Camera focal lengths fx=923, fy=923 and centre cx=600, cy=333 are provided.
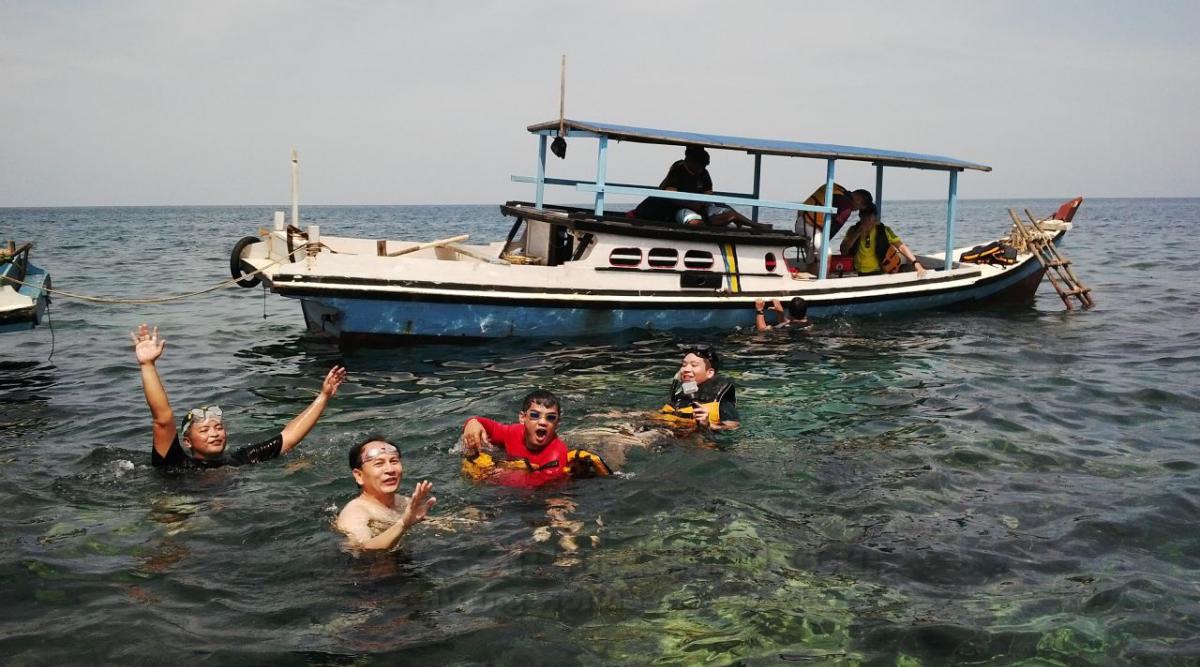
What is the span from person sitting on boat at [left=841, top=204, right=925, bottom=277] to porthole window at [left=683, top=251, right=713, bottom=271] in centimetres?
322

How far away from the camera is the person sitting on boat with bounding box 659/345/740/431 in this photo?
855 cm

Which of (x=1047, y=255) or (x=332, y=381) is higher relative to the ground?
(x=1047, y=255)

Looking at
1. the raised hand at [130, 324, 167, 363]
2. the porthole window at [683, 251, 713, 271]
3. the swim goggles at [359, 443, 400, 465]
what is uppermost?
the porthole window at [683, 251, 713, 271]

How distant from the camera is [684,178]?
45.2ft

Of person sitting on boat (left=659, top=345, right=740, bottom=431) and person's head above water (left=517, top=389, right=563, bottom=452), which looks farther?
person sitting on boat (left=659, top=345, right=740, bottom=431)

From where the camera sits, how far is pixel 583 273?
13.1 m

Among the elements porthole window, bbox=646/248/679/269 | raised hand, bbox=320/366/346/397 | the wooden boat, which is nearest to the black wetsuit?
raised hand, bbox=320/366/346/397

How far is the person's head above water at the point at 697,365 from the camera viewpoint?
8.75m

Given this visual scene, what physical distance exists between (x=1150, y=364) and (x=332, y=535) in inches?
446

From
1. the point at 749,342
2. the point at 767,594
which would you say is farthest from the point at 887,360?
the point at 767,594

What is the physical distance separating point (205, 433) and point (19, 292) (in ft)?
21.1

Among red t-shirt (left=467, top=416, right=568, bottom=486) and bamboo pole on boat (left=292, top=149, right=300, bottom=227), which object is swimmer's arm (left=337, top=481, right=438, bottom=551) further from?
bamboo pole on boat (left=292, top=149, right=300, bottom=227)

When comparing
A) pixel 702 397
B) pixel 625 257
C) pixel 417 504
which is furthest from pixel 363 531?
pixel 625 257

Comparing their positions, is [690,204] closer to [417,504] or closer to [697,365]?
[697,365]
